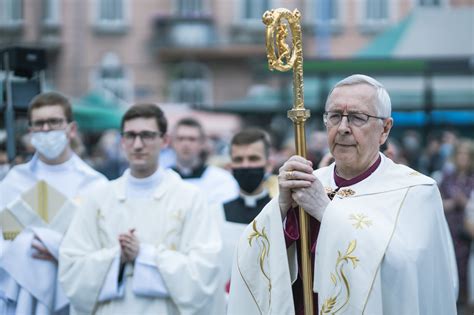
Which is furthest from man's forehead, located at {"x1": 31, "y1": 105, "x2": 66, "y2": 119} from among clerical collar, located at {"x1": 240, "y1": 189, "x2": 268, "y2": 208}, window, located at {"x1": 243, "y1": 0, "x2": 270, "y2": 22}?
window, located at {"x1": 243, "y1": 0, "x2": 270, "y2": 22}

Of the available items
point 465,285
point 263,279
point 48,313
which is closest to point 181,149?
point 48,313

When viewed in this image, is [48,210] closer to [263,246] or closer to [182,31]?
[263,246]

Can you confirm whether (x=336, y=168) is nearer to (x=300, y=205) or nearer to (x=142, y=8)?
(x=300, y=205)

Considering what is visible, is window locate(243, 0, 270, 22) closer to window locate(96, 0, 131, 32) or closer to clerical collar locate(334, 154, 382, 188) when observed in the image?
window locate(96, 0, 131, 32)

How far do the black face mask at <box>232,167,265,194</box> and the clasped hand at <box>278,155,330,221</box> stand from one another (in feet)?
7.58

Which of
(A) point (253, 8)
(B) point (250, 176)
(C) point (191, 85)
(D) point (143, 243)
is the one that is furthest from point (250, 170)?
(A) point (253, 8)

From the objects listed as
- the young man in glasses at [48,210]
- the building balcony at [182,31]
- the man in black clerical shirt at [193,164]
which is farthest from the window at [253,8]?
the young man in glasses at [48,210]

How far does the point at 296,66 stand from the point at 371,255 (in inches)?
35.1

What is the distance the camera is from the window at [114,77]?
34250 millimetres

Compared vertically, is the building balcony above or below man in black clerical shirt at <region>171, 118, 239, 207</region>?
above

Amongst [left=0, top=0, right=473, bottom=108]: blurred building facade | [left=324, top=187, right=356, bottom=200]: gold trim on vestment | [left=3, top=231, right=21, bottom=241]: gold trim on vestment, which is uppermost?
[left=0, top=0, right=473, bottom=108]: blurred building facade

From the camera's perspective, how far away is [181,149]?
8148 millimetres

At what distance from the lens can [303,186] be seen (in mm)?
3855

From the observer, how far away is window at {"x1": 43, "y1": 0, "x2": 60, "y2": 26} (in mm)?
33375
